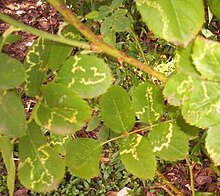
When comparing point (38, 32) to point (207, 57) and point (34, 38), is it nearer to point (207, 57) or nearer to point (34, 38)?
point (207, 57)

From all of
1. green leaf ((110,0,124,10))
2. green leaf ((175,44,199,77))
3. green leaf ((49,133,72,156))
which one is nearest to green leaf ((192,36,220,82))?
green leaf ((175,44,199,77))

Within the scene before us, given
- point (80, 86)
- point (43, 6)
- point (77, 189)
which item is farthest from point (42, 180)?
point (43, 6)

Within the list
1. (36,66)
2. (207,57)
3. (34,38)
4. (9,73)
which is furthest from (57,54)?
(34,38)

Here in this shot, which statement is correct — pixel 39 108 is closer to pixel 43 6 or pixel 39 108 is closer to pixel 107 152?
pixel 107 152

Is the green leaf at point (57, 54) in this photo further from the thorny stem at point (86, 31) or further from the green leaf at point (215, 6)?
the green leaf at point (215, 6)

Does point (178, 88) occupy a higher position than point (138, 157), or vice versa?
point (178, 88)

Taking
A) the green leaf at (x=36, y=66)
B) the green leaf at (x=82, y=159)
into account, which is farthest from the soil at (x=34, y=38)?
the green leaf at (x=36, y=66)
